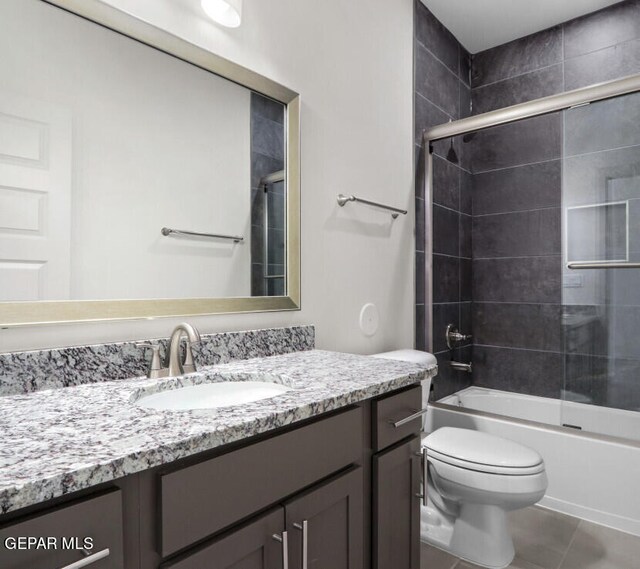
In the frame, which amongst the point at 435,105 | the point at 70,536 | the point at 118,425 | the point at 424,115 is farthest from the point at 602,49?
the point at 70,536

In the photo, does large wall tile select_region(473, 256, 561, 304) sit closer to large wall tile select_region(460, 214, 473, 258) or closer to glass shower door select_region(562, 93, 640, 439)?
large wall tile select_region(460, 214, 473, 258)

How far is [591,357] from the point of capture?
2223 millimetres

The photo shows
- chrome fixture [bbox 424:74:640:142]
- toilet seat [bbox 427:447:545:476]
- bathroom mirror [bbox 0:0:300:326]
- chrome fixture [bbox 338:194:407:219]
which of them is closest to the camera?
bathroom mirror [bbox 0:0:300:326]

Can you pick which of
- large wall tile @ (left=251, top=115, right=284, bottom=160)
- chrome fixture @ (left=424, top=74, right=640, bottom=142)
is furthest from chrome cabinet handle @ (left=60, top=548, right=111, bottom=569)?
chrome fixture @ (left=424, top=74, right=640, bottom=142)

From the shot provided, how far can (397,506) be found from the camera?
1.16m

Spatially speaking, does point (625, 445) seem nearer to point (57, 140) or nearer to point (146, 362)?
point (146, 362)

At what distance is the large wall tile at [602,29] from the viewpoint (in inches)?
98.3

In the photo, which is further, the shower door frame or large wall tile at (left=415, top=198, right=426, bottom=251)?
large wall tile at (left=415, top=198, right=426, bottom=251)

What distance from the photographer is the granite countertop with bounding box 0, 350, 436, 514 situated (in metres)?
0.54

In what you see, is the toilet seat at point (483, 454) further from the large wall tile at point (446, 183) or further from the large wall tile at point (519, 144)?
the large wall tile at point (519, 144)

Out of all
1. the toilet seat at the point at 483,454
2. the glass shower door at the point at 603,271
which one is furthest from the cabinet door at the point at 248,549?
the glass shower door at the point at 603,271

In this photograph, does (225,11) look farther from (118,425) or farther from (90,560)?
(90,560)

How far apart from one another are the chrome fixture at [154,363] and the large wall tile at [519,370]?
2.43 meters

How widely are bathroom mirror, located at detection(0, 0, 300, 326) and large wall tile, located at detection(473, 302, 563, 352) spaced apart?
1892mm
